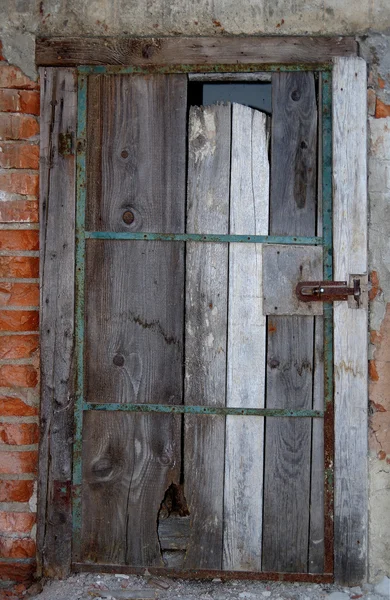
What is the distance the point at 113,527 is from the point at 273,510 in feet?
1.91

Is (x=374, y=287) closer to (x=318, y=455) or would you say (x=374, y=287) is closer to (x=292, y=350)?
(x=292, y=350)

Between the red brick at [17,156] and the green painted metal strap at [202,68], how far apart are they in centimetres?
34

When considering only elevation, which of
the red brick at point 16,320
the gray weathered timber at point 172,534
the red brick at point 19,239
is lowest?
the gray weathered timber at point 172,534

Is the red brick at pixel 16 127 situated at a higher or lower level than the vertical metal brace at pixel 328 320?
higher

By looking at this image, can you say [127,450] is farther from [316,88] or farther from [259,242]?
[316,88]

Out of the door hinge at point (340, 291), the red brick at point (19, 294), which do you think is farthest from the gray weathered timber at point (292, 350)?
the red brick at point (19, 294)

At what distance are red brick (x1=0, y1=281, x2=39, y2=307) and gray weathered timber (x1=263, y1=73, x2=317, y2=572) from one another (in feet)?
2.79

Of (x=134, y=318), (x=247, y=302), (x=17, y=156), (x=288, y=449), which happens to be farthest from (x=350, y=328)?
A: (x=17, y=156)

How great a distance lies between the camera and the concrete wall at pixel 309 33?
2062 mm

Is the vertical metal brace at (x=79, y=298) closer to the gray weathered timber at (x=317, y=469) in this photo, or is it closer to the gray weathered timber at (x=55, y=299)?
the gray weathered timber at (x=55, y=299)

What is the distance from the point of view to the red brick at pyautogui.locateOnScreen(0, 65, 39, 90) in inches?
82.4

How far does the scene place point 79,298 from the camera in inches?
83.2

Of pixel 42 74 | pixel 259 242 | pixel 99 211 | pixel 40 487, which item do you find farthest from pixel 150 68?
pixel 40 487

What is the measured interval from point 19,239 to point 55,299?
0.82 ft
